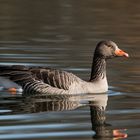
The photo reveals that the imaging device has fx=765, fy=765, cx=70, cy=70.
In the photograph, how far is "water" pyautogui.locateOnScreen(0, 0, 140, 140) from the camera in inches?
507

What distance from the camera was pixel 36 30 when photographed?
27.1 m

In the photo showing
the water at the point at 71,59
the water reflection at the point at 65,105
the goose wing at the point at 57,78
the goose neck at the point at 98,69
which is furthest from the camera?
the goose neck at the point at 98,69

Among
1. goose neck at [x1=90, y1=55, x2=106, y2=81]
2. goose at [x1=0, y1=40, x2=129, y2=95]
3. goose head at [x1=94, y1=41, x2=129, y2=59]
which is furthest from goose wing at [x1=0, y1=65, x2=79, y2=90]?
goose head at [x1=94, y1=41, x2=129, y2=59]

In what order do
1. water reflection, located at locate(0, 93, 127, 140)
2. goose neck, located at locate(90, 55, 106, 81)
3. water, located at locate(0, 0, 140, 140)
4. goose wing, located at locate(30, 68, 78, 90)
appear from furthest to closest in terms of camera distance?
goose neck, located at locate(90, 55, 106, 81) → goose wing, located at locate(30, 68, 78, 90) → water reflection, located at locate(0, 93, 127, 140) → water, located at locate(0, 0, 140, 140)

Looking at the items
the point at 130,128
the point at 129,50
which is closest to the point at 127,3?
the point at 129,50

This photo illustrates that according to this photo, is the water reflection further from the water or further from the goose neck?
the goose neck

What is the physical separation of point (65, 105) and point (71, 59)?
5.10 metres

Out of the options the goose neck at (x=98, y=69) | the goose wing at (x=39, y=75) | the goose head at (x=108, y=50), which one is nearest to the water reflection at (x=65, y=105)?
the goose wing at (x=39, y=75)

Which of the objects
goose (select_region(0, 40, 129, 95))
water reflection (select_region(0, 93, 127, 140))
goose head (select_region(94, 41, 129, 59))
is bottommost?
water reflection (select_region(0, 93, 127, 140))

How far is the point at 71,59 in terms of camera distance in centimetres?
2009

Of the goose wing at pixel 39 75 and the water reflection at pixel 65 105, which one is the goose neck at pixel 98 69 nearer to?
the water reflection at pixel 65 105

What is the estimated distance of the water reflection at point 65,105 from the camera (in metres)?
13.2

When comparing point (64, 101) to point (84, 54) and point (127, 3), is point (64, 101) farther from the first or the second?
point (127, 3)

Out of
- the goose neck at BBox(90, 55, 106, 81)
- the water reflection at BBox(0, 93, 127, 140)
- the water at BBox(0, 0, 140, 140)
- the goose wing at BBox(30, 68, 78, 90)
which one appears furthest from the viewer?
the goose neck at BBox(90, 55, 106, 81)
